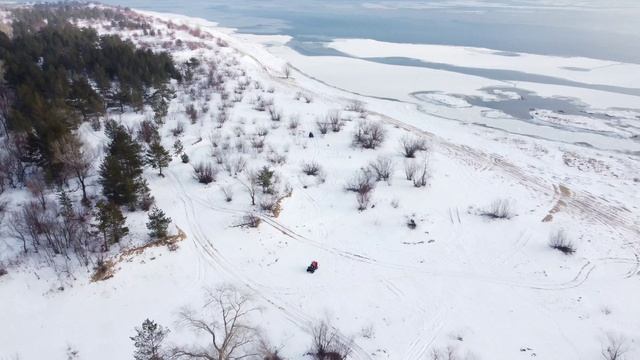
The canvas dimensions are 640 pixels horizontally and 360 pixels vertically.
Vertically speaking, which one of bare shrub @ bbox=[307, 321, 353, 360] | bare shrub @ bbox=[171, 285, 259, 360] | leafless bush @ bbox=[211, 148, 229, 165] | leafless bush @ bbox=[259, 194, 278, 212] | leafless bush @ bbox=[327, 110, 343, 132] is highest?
leafless bush @ bbox=[327, 110, 343, 132]

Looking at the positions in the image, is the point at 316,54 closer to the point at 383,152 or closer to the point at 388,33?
the point at 388,33

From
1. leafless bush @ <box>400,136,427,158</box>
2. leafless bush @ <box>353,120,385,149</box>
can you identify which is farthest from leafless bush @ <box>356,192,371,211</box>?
leafless bush @ <box>353,120,385,149</box>

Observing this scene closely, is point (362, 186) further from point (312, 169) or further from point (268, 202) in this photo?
point (268, 202)

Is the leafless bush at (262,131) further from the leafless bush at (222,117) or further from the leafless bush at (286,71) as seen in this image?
the leafless bush at (286,71)

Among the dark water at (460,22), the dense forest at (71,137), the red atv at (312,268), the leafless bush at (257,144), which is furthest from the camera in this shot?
the dark water at (460,22)

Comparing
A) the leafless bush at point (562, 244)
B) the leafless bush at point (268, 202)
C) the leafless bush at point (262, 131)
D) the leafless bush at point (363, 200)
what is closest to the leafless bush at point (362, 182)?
the leafless bush at point (363, 200)

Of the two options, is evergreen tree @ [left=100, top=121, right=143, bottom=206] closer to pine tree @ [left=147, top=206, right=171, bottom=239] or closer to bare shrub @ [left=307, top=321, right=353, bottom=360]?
pine tree @ [left=147, top=206, right=171, bottom=239]
